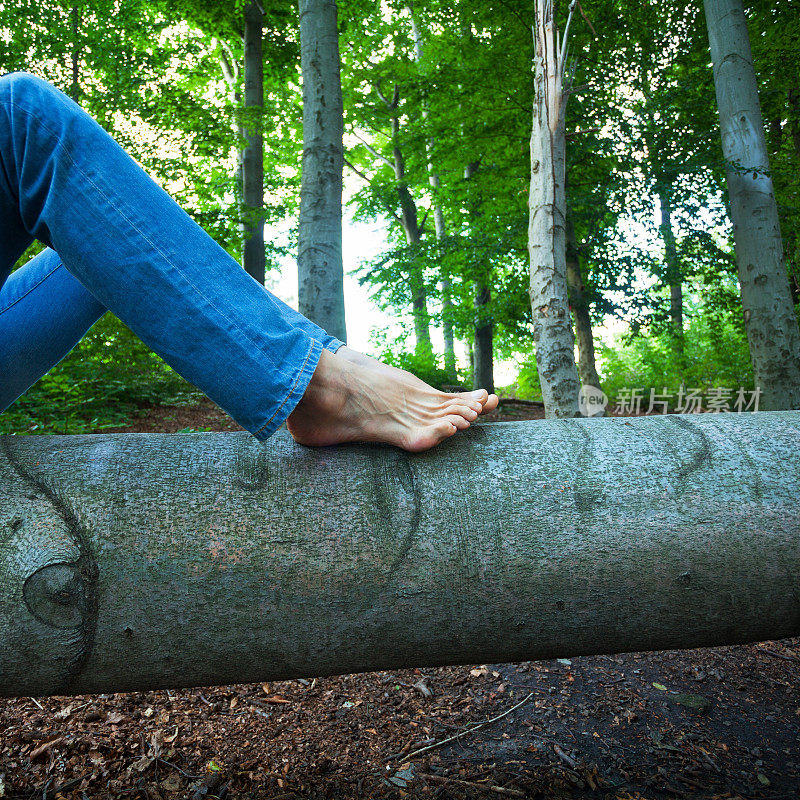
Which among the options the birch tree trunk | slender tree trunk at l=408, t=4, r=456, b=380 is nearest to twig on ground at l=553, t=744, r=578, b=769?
the birch tree trunk

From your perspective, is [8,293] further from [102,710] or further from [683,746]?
[683,746]

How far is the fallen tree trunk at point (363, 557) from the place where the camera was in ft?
3.29

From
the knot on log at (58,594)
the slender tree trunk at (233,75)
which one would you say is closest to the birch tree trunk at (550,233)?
the knot on log at (58,594)

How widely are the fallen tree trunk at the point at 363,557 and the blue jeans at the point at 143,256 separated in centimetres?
18

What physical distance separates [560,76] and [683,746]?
13.8 feet

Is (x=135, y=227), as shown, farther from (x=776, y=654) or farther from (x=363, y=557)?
(x=776, y=654)

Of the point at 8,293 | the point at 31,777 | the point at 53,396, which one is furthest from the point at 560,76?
the point at 53,396

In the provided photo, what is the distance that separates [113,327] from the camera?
6.00 m

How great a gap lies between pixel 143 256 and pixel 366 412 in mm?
524

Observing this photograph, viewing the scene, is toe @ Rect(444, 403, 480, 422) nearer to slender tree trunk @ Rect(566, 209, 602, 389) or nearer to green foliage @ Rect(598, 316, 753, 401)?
slender tree trunk @ Rect(566, 209, 602, 389)

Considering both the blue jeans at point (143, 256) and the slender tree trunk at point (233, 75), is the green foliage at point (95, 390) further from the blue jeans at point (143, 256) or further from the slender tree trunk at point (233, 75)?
the blue jeans at point (143, 256)

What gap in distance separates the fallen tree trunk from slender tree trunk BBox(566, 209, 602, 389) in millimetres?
7644

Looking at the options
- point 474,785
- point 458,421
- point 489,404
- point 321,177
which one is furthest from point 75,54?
point 474,785

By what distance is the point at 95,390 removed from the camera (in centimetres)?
A: 674
